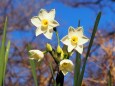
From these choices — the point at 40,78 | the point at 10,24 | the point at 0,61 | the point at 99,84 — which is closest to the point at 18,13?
the point at 10,24

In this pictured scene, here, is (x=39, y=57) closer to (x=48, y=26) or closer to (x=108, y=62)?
(x=48, y=26)

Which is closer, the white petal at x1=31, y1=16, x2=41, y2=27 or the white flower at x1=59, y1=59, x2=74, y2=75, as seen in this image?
the white flower at x1=59, y1=59, x2=74, y2=75

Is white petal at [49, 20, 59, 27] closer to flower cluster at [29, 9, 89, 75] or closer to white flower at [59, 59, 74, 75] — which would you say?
flower cluster at [29, 9, 89, 75]

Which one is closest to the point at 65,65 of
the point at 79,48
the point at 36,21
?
the point at 79,48

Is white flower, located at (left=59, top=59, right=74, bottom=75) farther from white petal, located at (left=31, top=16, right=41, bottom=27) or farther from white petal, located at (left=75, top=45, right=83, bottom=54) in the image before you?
white petal, located at (left=31, top=16, right=41, bottom=27)

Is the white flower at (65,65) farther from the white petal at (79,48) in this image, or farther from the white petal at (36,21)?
the white petal at (36,21)

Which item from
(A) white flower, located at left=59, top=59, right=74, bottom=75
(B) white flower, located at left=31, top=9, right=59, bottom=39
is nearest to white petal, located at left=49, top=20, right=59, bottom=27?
(B) white flower, located at left=31, top=9, right=59, bottom=39

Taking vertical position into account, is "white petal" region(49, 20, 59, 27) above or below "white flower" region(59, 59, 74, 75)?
above

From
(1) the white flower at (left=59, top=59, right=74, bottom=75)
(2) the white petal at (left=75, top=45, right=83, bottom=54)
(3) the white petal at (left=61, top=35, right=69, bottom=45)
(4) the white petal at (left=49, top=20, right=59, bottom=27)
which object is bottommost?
(1) the white flower at (left=59, top=59, right=74, bottom=75)
